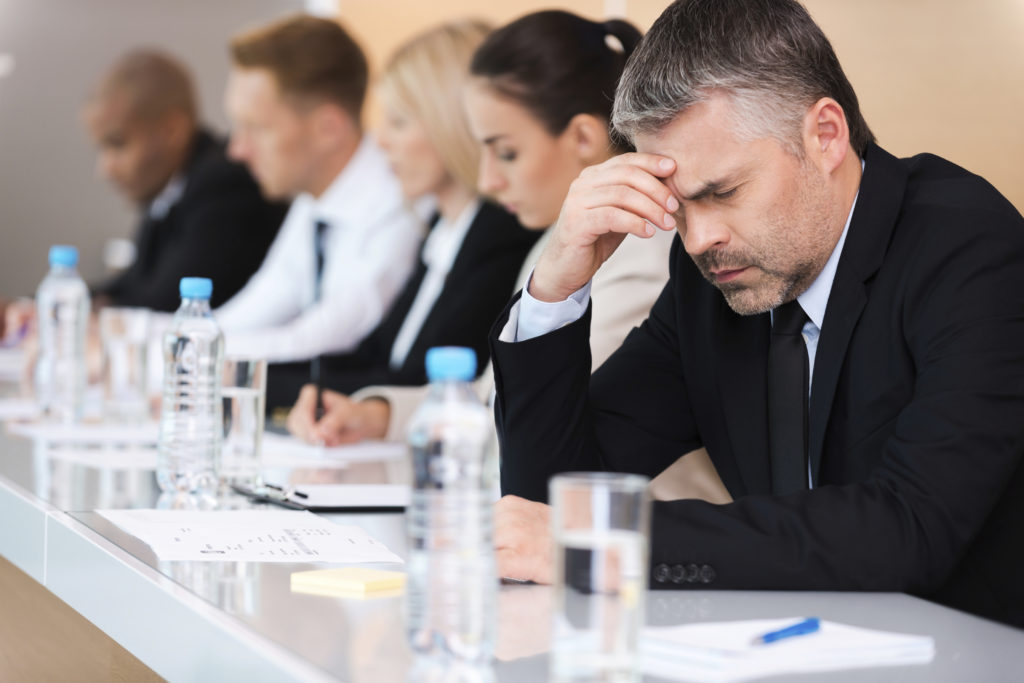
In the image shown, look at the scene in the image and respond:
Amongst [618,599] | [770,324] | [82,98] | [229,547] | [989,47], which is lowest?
[229,547]

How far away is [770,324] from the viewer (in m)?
1.52

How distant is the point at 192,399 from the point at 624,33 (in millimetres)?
1038

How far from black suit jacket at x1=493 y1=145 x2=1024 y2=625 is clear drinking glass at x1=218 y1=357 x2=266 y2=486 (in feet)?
1.35

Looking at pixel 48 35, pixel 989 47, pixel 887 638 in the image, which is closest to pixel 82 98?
pixel 48 35

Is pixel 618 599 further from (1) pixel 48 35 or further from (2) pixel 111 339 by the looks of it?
(1) pixel 48 35

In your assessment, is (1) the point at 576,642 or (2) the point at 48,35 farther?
(2) the point at 48,35

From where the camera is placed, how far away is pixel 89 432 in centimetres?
230

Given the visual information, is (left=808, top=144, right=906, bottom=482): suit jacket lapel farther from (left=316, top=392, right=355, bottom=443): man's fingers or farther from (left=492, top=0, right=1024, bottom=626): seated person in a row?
(left=316, top=392, right=355, bottom=443): man's fingers

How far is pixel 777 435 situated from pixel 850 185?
0.31 m

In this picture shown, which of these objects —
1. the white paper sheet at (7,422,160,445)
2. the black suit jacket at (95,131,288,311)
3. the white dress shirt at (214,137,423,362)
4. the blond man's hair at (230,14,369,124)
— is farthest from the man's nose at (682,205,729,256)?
the black suit jacket at (95,131,288,311)

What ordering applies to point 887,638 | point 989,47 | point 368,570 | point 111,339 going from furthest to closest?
point 111,339
point 989,47
point 368,570
point 887,638

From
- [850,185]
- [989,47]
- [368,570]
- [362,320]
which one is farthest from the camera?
[362,320]

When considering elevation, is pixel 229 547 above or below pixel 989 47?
below

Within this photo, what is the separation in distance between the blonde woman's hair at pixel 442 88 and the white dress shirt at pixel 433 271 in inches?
4.1
